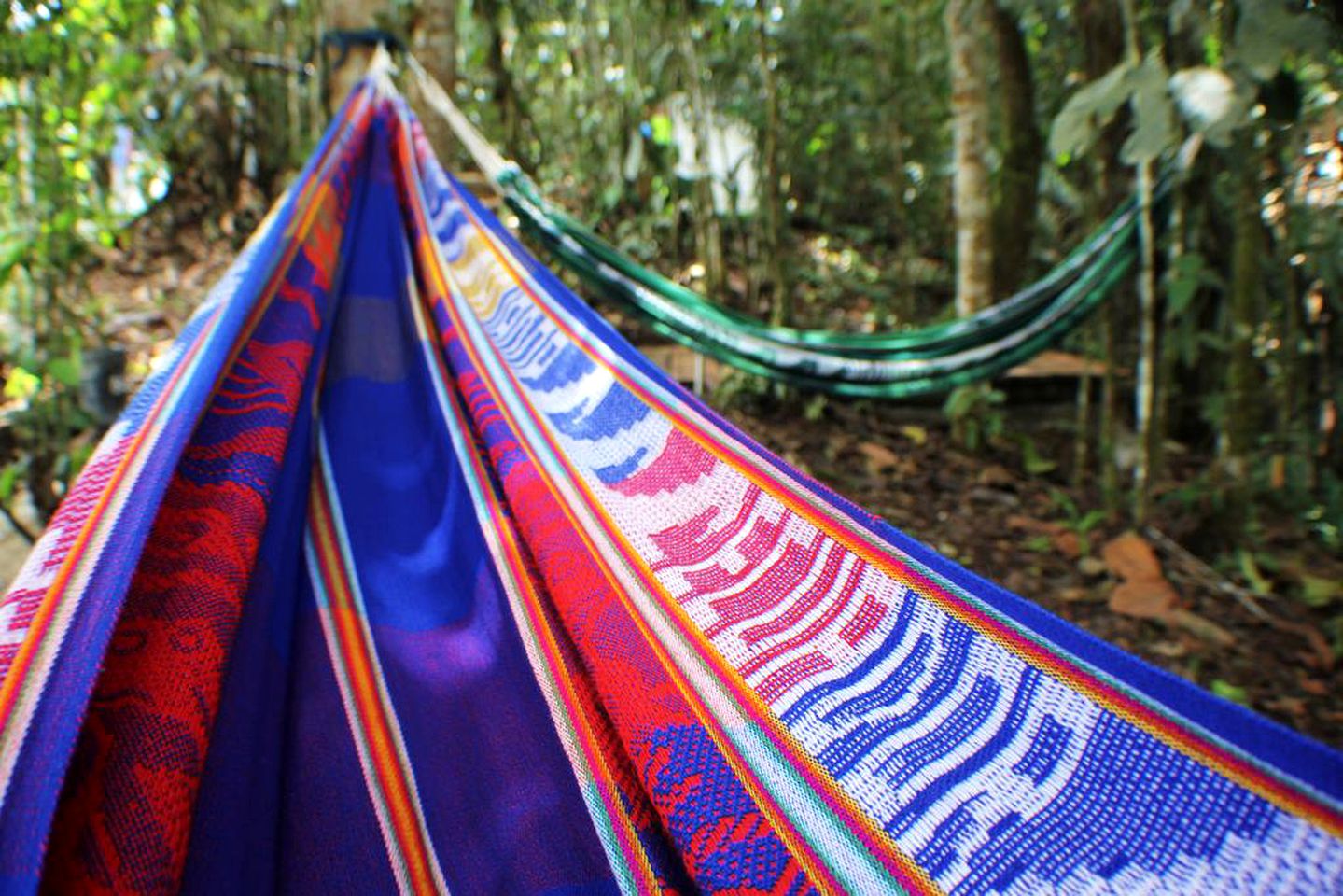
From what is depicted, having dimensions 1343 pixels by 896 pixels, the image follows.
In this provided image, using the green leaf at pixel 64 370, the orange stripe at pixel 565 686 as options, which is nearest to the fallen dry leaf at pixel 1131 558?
the orange stripe at pixel 565 686

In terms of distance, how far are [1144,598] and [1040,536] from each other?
0.33m

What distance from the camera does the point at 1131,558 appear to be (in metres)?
1.82

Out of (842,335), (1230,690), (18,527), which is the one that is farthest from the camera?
(842,335)

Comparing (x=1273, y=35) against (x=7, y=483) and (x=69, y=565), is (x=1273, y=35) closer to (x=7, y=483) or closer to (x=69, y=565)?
(x=69, y=565)

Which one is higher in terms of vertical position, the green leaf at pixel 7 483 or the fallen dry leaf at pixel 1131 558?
the green leaf at pixel 7 483

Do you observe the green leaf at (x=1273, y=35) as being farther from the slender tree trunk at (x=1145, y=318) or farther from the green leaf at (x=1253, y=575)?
the green leaf at (x=1253, y=575)

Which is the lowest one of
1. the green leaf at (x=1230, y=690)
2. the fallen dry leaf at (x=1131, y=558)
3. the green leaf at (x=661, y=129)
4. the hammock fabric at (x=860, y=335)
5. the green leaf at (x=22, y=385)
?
the green leaf at (x=1230, y=690)

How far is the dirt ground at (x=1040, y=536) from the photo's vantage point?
5.06ft

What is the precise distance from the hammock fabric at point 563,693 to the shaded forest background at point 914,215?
0.85 metres

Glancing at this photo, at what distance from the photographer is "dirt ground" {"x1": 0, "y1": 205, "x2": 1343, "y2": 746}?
1.54 m

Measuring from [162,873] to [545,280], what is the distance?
0.85 m

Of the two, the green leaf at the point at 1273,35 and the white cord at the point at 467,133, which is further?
the white cord at the point at 467,133

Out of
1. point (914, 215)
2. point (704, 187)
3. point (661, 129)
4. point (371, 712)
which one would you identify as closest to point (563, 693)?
point (371, 712)

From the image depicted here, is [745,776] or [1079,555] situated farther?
[1079,555]
